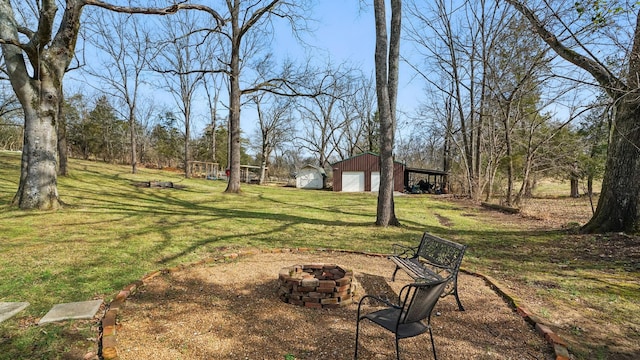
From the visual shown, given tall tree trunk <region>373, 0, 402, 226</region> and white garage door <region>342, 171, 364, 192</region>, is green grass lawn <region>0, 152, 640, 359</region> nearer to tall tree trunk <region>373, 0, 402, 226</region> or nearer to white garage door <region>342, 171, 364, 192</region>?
tall tree trunk <region>373, 0, 402, 226</region>

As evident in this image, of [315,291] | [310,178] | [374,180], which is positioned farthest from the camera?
[310,178]

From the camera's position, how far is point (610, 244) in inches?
269

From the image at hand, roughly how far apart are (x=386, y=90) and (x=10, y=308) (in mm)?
8583

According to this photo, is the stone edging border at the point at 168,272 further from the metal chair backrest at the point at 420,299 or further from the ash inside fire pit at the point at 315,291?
the ash inside fire pit at the point at 315,291

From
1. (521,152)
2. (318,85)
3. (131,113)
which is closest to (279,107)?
(131,113)

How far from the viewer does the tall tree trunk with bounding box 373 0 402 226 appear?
8.88 metres

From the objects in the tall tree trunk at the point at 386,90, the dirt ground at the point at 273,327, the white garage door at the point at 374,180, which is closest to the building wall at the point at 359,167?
the white garage door at the point at 374,180

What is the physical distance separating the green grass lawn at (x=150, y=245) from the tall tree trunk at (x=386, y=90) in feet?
3.53

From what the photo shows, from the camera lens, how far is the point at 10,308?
10.8 feet

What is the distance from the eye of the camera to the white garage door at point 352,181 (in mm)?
29781

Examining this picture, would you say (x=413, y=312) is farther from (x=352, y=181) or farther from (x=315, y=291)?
(x=352, y=181)

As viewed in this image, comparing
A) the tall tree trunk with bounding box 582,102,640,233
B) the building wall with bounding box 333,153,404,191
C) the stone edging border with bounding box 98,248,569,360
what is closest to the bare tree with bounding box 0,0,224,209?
the stone edging border with bounding box 98,248,569,360

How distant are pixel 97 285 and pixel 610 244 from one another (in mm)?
9594

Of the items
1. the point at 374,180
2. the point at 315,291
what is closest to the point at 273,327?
the point at 315,291
